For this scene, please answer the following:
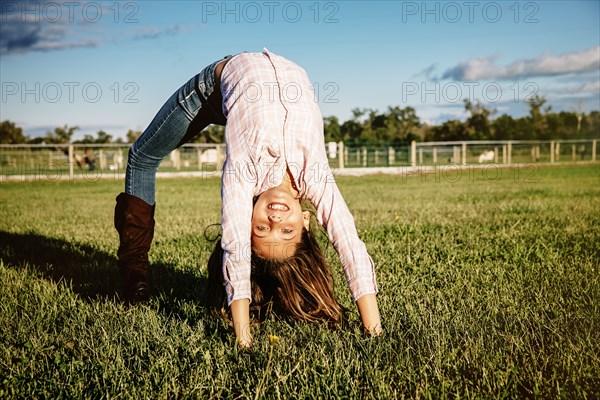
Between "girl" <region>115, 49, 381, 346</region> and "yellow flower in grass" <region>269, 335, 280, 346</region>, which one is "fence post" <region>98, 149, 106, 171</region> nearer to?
"girl" <region>115, 49, 381, 346</region>

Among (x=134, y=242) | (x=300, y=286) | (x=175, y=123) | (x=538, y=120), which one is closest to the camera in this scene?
(x=300, y=286)

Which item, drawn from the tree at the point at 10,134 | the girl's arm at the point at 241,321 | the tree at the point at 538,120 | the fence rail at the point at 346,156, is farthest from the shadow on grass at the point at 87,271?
the tree at the point at 10,134

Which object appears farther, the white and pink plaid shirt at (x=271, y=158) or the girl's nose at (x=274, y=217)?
the girl's nose at (x=274, y=217)

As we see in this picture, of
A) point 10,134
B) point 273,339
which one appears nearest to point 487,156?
point 273,339

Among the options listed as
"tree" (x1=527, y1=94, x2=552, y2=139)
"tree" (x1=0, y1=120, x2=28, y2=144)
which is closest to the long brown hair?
"tree" (x1=527, y1=94, x2=552, y2=139)

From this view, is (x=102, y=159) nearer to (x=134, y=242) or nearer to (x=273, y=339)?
(x=134, y=242)

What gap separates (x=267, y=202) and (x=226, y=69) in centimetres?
118

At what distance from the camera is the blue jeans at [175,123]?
3611mm

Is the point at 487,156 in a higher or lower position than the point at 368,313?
higher

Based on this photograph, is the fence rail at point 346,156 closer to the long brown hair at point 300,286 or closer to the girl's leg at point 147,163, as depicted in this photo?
the girl's leg at point 147,163

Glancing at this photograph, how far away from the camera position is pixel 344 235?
2.77 m

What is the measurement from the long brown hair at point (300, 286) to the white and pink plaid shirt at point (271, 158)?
366mm

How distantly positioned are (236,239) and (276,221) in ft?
1.07

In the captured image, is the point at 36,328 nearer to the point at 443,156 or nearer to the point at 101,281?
the point at 101,281
